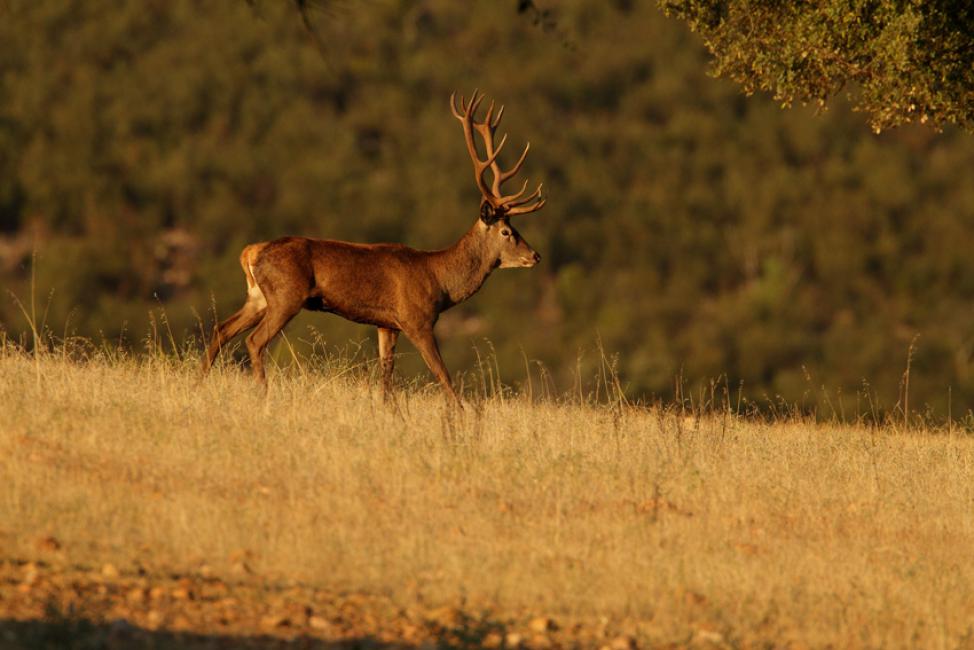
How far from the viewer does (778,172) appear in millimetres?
56188

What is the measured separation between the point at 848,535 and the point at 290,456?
3.74 m

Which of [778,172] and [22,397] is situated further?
[778,172]

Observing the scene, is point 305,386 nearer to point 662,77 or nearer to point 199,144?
point 199,144

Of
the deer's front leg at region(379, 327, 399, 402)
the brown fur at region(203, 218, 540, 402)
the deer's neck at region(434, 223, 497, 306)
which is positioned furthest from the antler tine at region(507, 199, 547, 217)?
the deer's front leg at region(379, 327, 399, 402)

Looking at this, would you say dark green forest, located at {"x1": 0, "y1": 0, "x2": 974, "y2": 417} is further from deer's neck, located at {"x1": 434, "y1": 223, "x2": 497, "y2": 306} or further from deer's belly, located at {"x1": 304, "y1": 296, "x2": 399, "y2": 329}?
deer's belly, located at {"x1": 304, "y1": 296, "x2": 399, "y2": 329}

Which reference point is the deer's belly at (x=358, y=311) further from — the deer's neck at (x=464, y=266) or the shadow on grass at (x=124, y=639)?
the shadow on grass at (x=124, y=639)

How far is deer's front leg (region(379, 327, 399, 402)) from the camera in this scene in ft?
48.5

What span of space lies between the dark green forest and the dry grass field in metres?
26.4

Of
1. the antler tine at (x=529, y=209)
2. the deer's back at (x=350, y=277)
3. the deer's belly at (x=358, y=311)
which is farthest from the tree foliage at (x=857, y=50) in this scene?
the deer's belly at (x=358, y=311)

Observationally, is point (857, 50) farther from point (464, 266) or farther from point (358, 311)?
point (358, 311)

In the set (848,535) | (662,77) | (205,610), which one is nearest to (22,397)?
(205,610)

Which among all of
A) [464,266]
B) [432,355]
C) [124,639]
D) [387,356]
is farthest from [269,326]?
[124,639]

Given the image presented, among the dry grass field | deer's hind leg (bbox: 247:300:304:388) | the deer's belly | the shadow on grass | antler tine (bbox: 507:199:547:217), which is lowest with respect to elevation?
the shadow on grass

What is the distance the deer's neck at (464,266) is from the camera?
1577 centimetres
